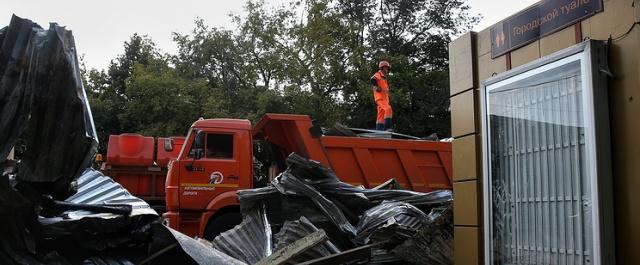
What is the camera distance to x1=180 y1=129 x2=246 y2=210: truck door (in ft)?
29.4

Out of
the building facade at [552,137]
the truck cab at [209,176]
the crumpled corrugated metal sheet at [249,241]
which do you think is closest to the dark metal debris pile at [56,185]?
the crumpled corrugated metal sheet at [249,241]

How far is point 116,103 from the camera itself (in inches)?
1005

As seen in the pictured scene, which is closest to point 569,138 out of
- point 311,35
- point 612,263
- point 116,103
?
point 612,263

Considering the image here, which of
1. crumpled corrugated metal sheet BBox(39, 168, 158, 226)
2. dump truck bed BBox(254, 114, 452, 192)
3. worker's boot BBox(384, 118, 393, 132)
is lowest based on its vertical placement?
crumpled corrugated metal sheet BBox(39, 168, 158, 226)

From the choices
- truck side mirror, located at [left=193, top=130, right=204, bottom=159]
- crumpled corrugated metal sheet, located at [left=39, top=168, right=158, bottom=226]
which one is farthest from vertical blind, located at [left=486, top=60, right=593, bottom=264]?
truck side mirror, located at [left=193, top=130, right=204, bottom=159]

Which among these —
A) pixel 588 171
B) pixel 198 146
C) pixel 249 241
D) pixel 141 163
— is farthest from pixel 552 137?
pixel 141 163

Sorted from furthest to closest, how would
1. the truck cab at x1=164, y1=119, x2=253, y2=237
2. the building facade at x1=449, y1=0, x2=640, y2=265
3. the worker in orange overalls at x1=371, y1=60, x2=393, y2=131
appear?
the worker in orange overalls at x1=371, y1=60, x2=393, y2=131, the truck cab at x1=164, y1=119, x2=253, y2=237, the building facade at x1=449, y1=0, x2=640, y2=265

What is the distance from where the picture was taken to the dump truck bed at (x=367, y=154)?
848 cm

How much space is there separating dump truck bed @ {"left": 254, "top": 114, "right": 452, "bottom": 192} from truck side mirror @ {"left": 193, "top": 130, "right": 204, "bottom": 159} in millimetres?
922

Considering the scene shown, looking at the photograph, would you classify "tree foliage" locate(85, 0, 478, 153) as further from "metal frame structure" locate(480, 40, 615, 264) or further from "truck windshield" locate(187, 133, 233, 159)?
"metal frame structure" locate(480, 40, 615, 264)

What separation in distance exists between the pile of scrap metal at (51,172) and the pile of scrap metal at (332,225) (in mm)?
1126

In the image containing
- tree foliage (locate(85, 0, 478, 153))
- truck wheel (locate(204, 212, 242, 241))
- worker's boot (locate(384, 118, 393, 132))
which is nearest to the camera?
truck wheel (locate(204, 212, 242, 241))

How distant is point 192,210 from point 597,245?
7.13 m

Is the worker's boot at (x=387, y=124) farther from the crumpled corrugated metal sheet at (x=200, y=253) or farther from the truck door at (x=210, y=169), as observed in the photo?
the crumpled corrugated metal sheet at (x=200, y=253)
